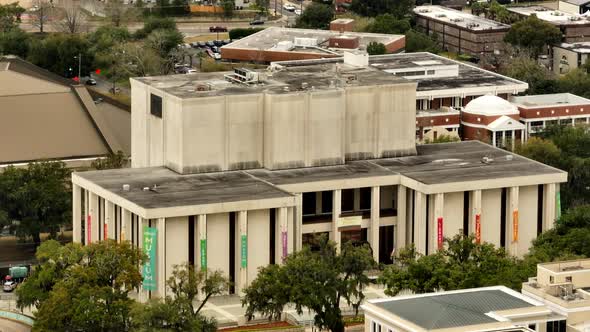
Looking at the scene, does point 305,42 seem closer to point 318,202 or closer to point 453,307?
point 318,202

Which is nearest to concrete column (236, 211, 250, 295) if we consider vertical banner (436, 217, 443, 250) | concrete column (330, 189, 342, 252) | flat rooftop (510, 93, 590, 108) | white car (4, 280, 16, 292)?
concrete column (330, 189, 342, 252)

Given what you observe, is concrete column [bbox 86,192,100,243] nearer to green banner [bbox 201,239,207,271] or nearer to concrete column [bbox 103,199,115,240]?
concrete column [bbox 103,199,115,240]

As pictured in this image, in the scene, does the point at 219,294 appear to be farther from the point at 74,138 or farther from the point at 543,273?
the point at 74,138

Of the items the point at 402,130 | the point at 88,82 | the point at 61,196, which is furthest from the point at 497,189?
the point at 88,82

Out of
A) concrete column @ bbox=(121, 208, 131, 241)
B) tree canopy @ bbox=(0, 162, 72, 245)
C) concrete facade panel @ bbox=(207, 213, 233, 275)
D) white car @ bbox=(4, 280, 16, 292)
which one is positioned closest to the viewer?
concrete facade panel @ bbox=(207, 213, 233, 275)

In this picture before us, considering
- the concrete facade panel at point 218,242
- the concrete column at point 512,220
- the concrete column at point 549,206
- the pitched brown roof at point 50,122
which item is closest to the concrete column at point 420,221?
the concrete column at point 512,220
